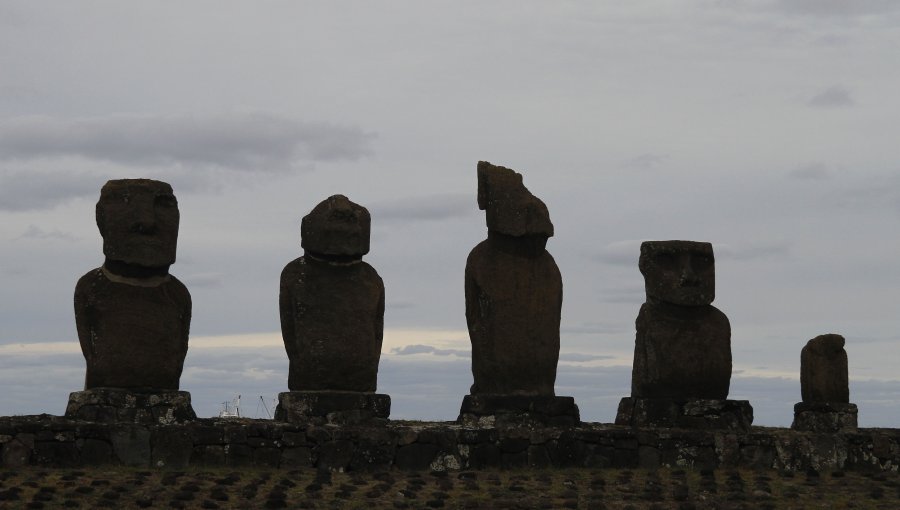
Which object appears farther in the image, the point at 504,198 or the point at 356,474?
the point at 504,198

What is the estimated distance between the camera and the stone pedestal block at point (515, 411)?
22.6 m

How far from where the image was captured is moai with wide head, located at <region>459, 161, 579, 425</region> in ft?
75.4

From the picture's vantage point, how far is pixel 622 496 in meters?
19.3

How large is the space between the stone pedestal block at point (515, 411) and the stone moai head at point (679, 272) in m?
2.28

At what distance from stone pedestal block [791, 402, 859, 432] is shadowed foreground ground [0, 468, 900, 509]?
537 centimetres

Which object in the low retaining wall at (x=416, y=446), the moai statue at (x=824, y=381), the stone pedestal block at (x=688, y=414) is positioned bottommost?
the low retaining wall at (x=416, y=446)

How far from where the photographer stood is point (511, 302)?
907 inches

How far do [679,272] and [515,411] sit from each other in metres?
3.20

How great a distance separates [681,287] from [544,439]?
370 cm

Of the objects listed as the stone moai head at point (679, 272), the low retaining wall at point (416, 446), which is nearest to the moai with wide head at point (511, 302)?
the low retaining wall at point (416, 446)

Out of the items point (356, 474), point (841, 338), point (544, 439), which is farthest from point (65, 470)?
point (841, 338)

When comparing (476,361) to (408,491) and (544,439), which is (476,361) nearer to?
(544,439)

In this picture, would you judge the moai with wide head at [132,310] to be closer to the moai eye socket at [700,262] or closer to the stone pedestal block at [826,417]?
the moai eye socket at [700,262]

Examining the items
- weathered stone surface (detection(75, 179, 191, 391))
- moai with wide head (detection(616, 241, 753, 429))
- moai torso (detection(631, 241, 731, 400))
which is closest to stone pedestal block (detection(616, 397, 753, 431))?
moai with wide head (detection(616, 241, 753, 429))
